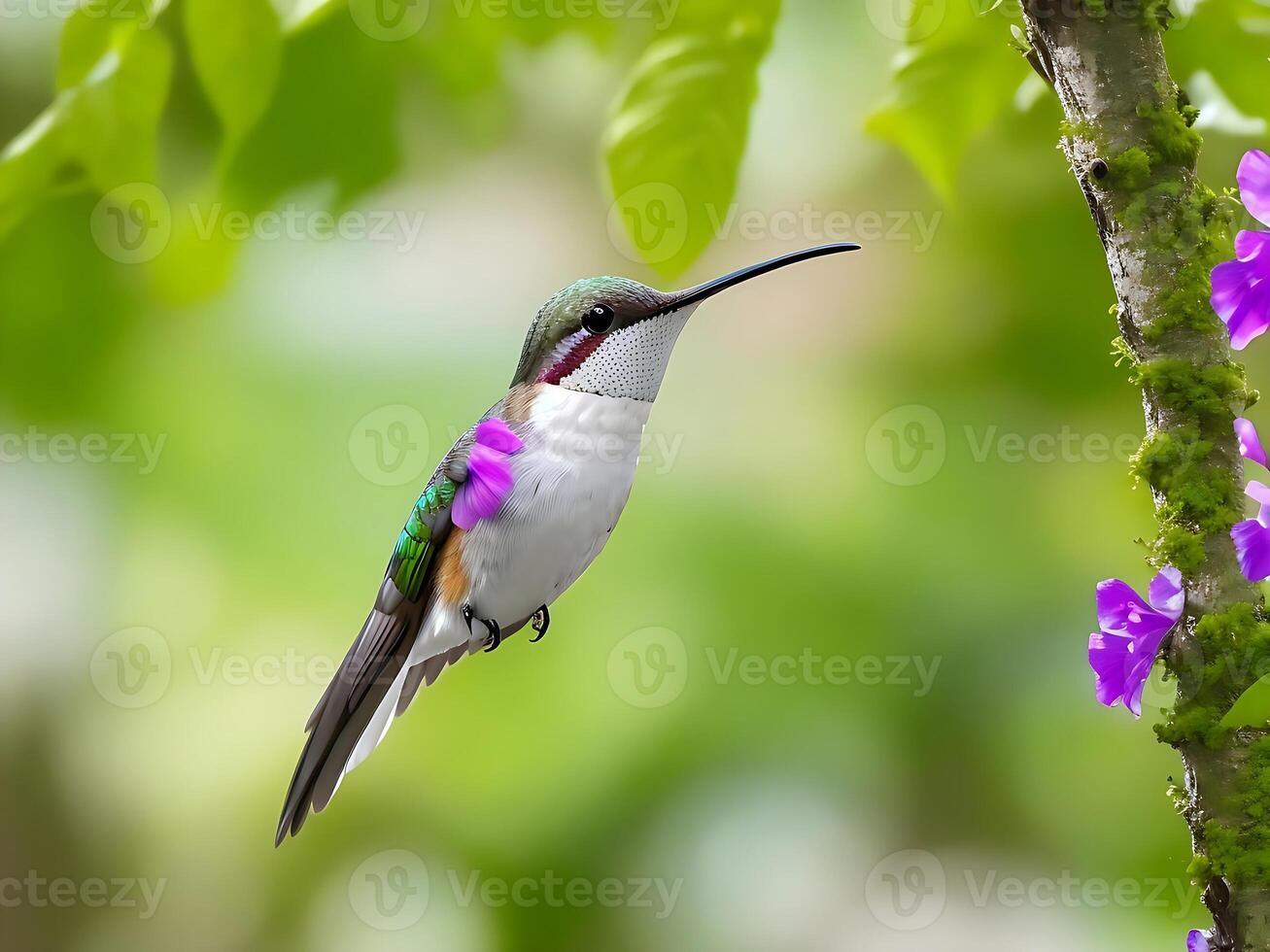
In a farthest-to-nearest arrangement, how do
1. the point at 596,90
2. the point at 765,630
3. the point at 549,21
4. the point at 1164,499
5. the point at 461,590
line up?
the point at 596,90, the point at 765,630, the point at 549,21, the point at 461,590, the point at 1164,499

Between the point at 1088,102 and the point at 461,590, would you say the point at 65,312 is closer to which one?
the point at 461,590

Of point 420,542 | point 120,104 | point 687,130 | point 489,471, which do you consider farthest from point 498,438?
point 120,104

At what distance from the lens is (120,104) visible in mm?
1275

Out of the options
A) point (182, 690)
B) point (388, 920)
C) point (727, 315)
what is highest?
point (727, 315)

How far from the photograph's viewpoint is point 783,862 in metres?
2.79

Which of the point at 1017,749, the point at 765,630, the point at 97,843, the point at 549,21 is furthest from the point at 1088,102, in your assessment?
the point at 97,843

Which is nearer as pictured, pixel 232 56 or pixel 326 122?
pixel 232 56

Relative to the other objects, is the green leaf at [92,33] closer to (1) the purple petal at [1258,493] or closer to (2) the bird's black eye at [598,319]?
(2) the bird's black eye at [598,319]

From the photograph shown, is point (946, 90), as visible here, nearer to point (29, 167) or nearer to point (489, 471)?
point (489, 471)

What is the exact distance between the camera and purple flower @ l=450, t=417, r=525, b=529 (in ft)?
3.11

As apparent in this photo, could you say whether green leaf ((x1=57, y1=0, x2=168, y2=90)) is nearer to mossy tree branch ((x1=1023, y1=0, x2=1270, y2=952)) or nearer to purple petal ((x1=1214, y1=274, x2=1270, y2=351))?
mossy tree branch ((x1=1023, y1=0, x2=1270, y2=952))

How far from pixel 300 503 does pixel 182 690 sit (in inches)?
21.0

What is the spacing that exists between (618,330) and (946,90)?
56 centimetres

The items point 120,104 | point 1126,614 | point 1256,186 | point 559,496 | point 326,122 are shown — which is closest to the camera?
point 1256,186
